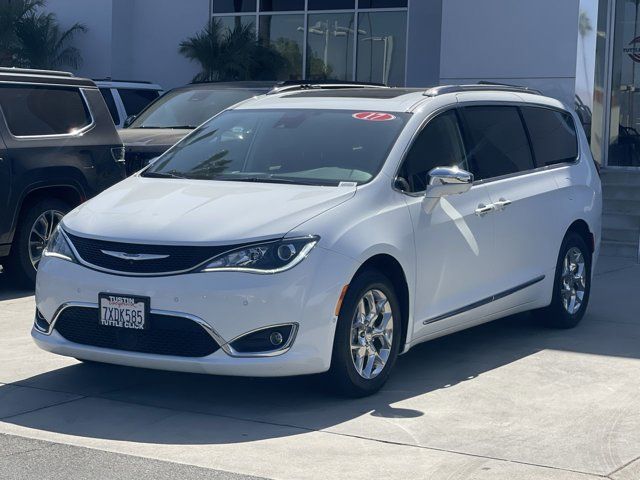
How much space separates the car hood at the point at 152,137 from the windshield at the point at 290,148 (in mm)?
4408

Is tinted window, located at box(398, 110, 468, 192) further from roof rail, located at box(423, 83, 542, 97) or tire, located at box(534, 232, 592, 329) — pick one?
tire, located at box(534, 232, 592, 329)

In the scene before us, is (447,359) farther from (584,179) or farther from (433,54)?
(433,54)

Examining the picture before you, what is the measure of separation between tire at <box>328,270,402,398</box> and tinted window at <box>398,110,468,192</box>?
30.3 inches

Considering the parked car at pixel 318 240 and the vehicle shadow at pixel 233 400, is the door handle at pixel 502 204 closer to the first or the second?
the parked car at pixel 318 240

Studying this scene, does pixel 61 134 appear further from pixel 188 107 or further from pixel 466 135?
pixel 466 135

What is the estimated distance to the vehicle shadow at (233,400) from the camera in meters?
6.16

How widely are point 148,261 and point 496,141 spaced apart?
9.96 feet

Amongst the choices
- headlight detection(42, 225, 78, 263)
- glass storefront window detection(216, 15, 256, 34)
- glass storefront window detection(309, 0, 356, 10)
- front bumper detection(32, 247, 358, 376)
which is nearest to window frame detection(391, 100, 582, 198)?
front bumper detection(32, 247, 358, 376)

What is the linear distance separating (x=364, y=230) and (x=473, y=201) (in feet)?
4.40

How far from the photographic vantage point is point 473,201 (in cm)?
775

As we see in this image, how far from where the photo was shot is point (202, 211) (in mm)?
6648

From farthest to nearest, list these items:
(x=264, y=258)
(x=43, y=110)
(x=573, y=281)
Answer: (x=43, y=110), (x=573, y=281), (x=264, y=258)

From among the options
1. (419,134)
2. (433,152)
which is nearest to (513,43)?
(433,152)

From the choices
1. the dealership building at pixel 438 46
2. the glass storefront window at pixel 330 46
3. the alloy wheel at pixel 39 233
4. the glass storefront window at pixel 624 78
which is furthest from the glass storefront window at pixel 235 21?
the alloy wheel at pixel 39 233
